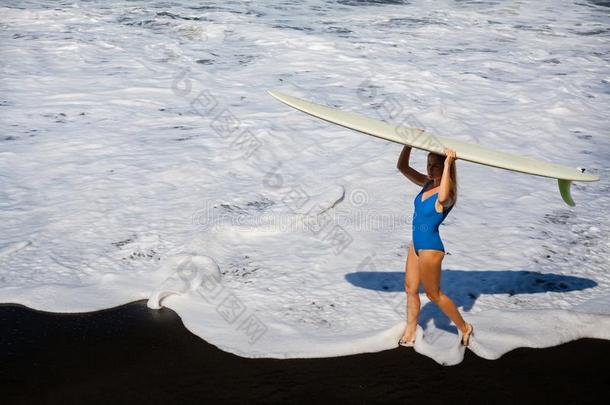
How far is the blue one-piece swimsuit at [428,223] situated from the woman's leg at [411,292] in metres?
0.16

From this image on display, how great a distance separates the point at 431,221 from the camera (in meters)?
3.75

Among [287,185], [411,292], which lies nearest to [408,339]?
[411,292]

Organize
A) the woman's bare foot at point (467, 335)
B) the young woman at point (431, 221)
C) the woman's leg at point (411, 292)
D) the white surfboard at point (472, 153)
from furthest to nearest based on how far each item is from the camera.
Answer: the woman's bare foot at point (467, 335) → the woman's leg at point (411, 292) → the white surfboard at point (472, 153) → the young woman at point (431, 221)

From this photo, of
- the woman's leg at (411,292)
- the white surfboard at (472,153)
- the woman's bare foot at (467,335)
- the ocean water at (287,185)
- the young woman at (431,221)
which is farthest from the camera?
the ocean water at (287,185)

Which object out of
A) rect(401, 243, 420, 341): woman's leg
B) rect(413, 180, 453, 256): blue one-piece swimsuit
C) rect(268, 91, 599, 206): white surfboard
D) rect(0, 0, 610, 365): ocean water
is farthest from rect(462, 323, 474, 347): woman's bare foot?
rect(268, 91, 599, 206): white surfboard

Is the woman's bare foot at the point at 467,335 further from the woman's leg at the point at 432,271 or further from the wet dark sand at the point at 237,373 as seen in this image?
the woman's leg at the point at 432,271

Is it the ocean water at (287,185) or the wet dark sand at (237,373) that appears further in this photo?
the ocean water at (287,185)

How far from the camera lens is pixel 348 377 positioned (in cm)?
388

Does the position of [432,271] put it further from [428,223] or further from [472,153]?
[472,153]

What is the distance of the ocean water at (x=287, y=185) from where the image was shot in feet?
15.5

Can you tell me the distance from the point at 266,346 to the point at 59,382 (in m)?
1.27

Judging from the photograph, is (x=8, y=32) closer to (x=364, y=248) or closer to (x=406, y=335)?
(x=364, y=248)

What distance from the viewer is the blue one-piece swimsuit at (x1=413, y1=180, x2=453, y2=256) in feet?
12.3

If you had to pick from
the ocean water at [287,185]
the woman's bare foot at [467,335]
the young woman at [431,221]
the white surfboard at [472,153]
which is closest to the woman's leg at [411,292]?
the young woman at [431,221]
